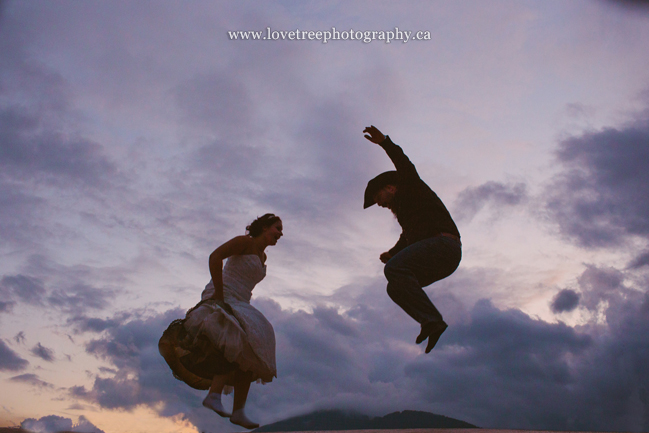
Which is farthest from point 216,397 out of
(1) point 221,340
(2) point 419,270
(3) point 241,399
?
(2) point 419,270

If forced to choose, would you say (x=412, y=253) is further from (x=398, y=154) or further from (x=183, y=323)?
(x=183, y=323)

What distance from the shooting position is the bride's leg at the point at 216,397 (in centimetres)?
550

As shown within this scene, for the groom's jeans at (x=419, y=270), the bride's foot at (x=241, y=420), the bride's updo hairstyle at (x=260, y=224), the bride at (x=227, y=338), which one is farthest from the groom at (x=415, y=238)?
the bride's foot at (x=241, y=420)

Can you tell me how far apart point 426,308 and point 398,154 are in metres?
1.74

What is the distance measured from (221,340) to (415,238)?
2.65 metres

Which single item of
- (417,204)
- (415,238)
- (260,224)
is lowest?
(415,238)

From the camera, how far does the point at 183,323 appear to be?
574 cm

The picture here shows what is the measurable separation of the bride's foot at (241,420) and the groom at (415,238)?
2.49 m

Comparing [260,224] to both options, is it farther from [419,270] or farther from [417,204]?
[419,270]

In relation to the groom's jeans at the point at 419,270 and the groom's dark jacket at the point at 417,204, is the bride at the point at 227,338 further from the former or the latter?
the groom's dark jacket at the point at 417,204

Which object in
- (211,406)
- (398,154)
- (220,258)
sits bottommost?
(211,406)

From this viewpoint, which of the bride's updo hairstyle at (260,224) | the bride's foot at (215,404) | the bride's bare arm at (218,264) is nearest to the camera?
the bride's foot at (215,404)

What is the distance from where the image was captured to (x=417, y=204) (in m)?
5.24

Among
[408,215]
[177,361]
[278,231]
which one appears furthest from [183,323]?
[408,215]
